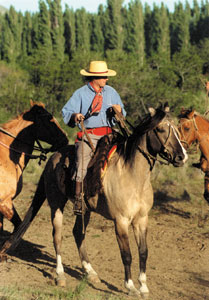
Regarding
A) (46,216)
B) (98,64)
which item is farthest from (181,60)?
(98,64)

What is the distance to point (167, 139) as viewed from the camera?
5.17m

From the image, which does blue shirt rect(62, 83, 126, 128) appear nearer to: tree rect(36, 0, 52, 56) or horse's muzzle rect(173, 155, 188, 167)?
horse's muzzle rect(173, 155, 188, 167)

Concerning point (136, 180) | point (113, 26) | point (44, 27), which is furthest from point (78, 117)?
point (113, 26)

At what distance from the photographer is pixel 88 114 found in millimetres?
5922

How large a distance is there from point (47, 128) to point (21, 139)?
466mm

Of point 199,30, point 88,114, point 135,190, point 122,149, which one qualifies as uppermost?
point 199,30

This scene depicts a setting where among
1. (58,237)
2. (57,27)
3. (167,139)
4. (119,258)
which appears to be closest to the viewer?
(167,139)

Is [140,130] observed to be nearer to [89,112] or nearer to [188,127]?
[89,112]

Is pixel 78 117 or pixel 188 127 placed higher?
pixel 78 117

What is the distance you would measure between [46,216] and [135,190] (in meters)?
5.22

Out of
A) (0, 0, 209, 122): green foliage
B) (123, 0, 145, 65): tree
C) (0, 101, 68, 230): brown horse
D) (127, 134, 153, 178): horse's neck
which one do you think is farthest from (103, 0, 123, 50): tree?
(127, 134, 153, 178): horse's neck

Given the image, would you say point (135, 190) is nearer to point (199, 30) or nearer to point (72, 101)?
point (72, 101)

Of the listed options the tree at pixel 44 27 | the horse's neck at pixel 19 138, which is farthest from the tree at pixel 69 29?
the horse's neck at pixel 19 138

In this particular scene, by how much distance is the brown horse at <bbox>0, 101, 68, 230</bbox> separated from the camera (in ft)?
22.6
